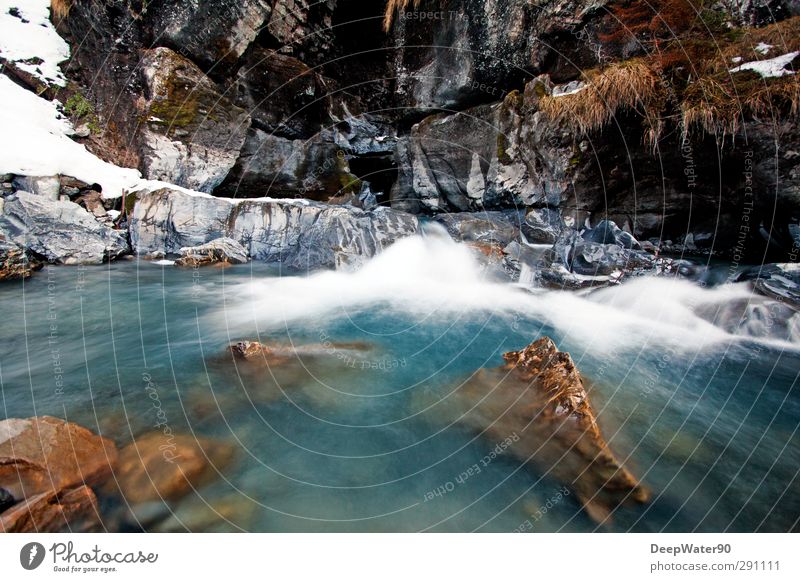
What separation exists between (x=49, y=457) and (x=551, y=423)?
11.5 ft

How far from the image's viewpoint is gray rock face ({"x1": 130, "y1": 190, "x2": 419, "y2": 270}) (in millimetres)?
8492

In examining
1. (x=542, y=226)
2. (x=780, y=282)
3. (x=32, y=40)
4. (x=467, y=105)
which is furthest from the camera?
(x=32, y=40)

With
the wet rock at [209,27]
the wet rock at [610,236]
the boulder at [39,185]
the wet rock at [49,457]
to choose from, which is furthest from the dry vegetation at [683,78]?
the boulder at [39,185]

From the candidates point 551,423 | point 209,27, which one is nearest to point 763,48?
point 551,423

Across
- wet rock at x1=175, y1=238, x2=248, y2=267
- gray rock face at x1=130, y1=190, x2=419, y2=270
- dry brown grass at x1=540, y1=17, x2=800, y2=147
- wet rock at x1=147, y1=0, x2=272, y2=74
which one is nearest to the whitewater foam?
gray rock face at x1=130, y1=190, x2=419, y2=270

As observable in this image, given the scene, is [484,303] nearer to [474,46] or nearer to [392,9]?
[474,46]

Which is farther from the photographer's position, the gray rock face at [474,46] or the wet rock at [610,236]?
the gray rock face at [474,46]

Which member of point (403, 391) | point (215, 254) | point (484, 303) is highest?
point (215, 254)

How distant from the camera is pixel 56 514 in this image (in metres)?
1.88

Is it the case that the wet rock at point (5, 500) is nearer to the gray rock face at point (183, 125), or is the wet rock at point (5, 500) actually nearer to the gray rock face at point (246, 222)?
the gray rock face at point (246, 222)

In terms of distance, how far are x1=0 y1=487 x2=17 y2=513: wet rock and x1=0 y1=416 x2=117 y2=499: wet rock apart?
0.07 ft

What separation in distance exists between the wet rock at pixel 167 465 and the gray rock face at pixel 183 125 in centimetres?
977

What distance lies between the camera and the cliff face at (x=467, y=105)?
5.95 m

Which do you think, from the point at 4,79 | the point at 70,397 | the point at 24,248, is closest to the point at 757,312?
the point at 70,397
